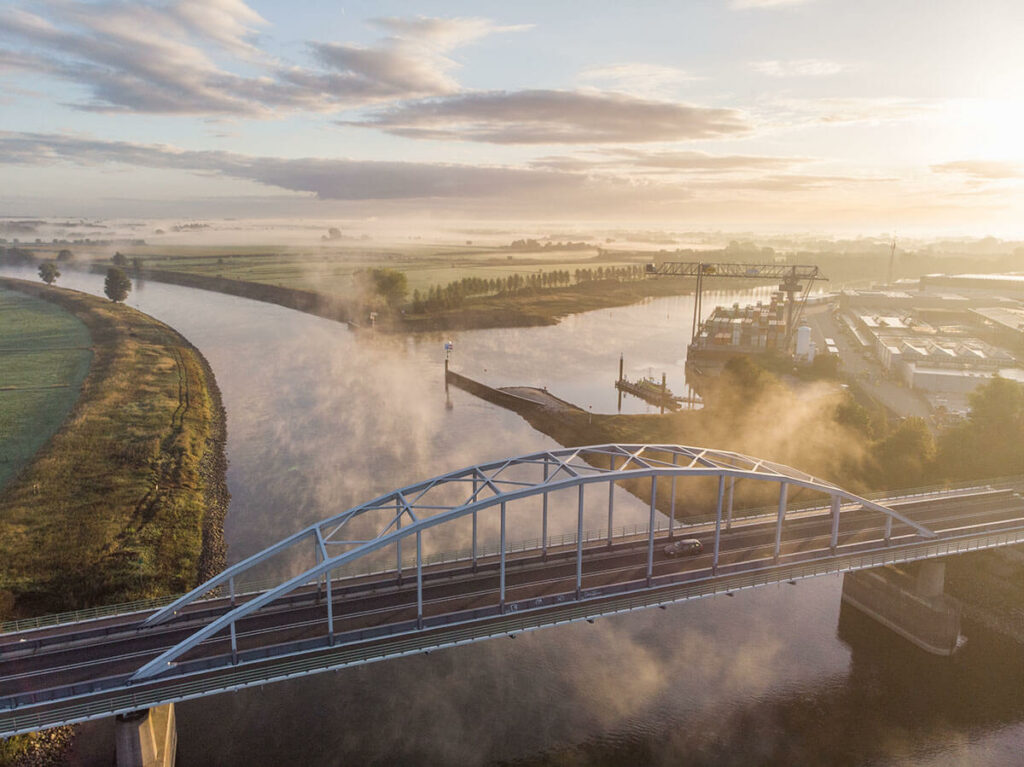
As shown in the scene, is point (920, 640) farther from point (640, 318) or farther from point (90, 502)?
point (640, 318)

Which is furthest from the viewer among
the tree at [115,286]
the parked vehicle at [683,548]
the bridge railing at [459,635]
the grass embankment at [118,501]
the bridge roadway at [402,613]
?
the tree at [115,286]

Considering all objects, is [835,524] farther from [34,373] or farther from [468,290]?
[468,290]

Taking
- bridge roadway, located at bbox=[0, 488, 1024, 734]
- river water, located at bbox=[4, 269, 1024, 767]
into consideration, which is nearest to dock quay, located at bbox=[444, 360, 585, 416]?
river water, located at bbox=[4, 269, 1024, 767]

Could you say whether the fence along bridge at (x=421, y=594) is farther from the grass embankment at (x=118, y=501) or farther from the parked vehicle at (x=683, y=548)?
the grass embankment at (x=118, y=501)

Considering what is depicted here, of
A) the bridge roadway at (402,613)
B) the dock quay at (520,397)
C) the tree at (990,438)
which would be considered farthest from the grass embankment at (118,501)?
the tree at (990,438)

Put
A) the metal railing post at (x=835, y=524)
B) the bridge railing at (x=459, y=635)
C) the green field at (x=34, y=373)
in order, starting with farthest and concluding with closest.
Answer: the green field at (x=34, y=373)
the metal railing post at (x=835, y=524)
the bridge railing at (x=459, y=635)

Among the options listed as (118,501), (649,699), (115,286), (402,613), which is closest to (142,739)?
(402,613)

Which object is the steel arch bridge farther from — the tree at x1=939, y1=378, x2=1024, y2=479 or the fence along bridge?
the tree at x1=939, y1=378, x2=1024, y2=479
